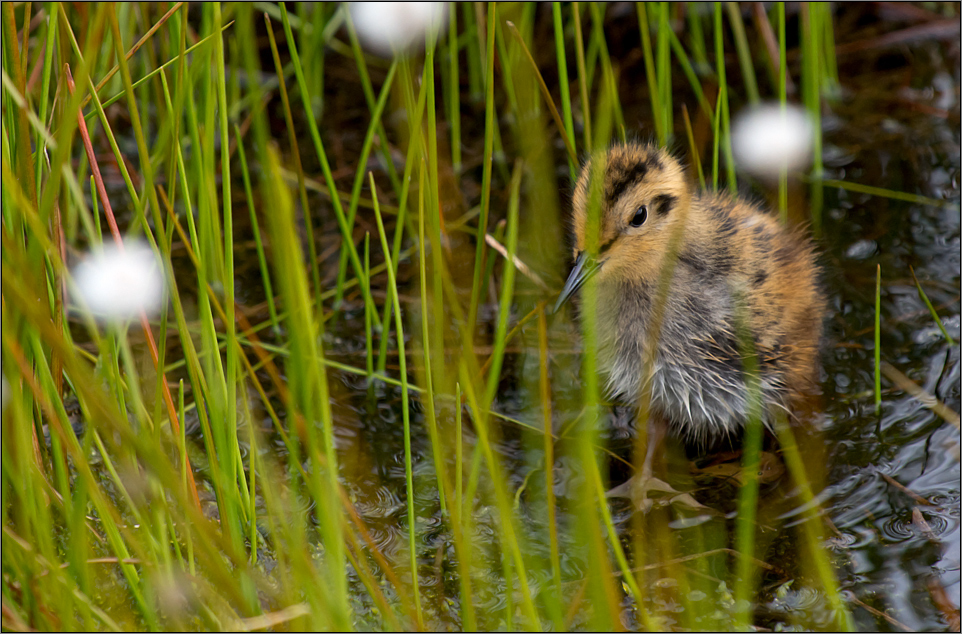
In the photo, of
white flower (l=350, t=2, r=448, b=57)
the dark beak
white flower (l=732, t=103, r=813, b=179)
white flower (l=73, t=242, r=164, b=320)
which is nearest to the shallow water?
white flower (l=732, t=103, r=813, b=179)

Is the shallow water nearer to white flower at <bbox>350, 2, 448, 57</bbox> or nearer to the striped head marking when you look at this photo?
A: the striped head marking

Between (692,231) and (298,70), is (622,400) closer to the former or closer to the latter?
(692,231)

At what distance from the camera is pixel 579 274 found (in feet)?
7.57

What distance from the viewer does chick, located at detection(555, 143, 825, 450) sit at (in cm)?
238

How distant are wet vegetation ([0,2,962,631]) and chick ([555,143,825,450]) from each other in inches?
5.1

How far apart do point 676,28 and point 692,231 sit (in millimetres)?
1905

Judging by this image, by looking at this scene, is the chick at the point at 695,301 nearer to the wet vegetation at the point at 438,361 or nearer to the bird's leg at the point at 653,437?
the bird's leg at the point at 653,437

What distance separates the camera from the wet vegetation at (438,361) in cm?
158

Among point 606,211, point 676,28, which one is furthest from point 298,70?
point 676,28

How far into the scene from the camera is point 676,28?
157 inches

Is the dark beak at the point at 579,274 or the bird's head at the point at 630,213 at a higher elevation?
the bird's head at the point at 630,213

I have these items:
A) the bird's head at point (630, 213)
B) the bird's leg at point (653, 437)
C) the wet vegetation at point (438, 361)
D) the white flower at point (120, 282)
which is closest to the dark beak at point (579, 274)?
the bird's head at point (630, 213)

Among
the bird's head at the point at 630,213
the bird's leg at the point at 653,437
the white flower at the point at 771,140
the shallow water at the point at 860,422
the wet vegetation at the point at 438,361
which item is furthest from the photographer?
the white flower at the point at 771,140

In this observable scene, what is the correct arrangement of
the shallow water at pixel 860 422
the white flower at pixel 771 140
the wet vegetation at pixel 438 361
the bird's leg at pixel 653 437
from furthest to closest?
1. the white flower at pixel 771 140
2. the bird's leg at pixel 653 437
3. the shallow water at pixel 860 422
4. the wet vegetation at pixel 438 361
